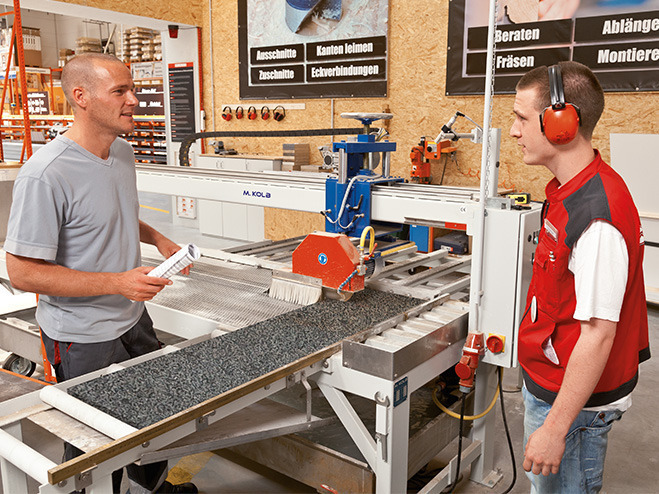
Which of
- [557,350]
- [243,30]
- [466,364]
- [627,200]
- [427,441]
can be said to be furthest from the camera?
[243,30]

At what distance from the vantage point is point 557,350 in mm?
1359

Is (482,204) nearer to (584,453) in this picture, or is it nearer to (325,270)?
(325,270)

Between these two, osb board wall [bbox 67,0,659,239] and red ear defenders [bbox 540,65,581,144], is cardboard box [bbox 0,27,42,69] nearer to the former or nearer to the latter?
osb board wall [bbox 67,0,659,239]

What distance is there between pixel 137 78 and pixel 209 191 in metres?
7.22

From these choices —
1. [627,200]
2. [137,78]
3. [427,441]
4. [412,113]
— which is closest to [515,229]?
[627,200]

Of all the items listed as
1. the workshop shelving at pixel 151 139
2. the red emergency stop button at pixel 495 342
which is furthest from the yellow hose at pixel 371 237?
the workshop shelving at pixel 151 139

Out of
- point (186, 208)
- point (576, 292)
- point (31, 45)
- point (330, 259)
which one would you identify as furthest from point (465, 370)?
point (31, 45)

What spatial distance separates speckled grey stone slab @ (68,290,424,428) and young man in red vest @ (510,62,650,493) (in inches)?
27.8

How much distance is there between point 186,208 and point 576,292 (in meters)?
6.90

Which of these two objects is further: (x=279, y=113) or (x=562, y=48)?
(x=279, y=113)

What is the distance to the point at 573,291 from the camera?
129cm

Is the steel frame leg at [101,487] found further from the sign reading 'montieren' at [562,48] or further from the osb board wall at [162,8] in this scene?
the osb board wall at [162,8]

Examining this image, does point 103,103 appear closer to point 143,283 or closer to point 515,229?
point 143,283

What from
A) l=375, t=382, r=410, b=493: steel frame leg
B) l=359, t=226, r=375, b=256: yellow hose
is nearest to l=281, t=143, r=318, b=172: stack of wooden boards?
l=359, t=226, r=375, b=256: yellow hose
